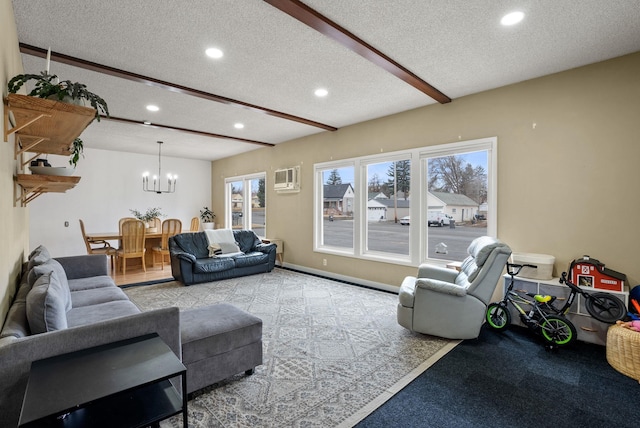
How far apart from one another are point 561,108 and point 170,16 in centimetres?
378

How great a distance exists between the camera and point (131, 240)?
5844mm

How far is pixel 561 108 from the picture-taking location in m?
3.24

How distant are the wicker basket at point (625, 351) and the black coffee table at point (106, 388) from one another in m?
3.14

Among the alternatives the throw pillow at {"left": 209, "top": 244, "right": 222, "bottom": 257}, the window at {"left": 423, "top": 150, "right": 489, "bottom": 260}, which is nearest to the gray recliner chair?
the window at {"left": 423, "top": 150, "right": 489, "bottom": 260}

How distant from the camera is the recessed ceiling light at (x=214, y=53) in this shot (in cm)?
282

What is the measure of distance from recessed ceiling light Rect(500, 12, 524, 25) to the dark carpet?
107 inches

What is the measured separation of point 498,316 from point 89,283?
4.36 meters

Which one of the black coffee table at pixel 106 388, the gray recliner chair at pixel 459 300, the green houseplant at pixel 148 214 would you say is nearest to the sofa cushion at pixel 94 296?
the black coffee table at pixel 106 388

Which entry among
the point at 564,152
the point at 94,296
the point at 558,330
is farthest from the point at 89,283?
the point at 564,152

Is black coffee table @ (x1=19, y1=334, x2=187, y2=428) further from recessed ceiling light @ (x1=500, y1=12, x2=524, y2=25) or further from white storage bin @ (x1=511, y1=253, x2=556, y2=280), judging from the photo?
white storage bin @ (x1=511, y1=253, x2=556, y2=280)

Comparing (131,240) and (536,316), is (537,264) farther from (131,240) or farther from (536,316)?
(131,240)

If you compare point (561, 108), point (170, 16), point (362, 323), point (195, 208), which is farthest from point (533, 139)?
point (195, 208)

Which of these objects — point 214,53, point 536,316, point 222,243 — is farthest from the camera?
point 222,243

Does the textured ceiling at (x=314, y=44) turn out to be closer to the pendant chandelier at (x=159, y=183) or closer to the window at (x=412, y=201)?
the window at (x=412, y=201)
